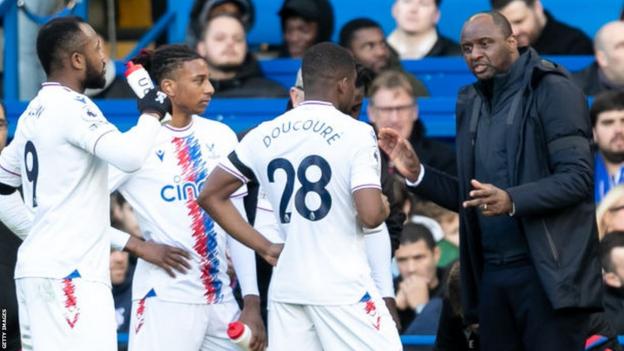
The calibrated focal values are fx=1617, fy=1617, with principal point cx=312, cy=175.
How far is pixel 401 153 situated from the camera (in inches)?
295

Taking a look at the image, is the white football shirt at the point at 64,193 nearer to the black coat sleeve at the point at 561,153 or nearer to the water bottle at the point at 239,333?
the water bottle at the point at 239,333

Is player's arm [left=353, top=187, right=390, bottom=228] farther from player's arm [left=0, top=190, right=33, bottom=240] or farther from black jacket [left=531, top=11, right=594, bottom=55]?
black jacket [left=531, top=11, right=594, bottom=55]

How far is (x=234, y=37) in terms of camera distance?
36.2ft

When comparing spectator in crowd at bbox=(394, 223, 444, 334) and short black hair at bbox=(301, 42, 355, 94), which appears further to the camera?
spectator in crowd at bbox=(394, 223, 444, 334)

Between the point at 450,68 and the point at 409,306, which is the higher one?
the point at 450,68

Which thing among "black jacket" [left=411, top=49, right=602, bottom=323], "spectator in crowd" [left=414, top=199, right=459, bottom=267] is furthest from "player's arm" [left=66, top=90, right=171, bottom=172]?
"spectator in crowd" [left=414, top=199, right=459, bottom=267]

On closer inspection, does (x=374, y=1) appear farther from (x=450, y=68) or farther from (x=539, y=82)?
(x=539, y=82)

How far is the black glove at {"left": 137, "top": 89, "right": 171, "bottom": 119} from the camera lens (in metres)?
6.94

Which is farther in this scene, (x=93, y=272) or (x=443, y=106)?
(x=443, y=106)

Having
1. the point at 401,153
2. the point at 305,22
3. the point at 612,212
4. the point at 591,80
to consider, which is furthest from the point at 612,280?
the point at 305,22

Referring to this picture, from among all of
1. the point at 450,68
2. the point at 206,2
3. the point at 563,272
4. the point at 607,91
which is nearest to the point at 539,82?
the point at 563,272

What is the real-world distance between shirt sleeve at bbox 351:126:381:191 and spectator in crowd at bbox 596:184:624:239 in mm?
2920

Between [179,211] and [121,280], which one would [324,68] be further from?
[121,280]

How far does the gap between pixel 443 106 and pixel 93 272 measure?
4020 millimetres
